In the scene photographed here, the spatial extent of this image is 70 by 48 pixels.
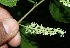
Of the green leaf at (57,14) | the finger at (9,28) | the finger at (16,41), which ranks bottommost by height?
the finger at (16,41)

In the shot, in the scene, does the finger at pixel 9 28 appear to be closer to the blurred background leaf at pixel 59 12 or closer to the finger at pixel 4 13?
the finger at pixel 4 13

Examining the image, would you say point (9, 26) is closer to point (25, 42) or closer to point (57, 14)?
point (25, 42)

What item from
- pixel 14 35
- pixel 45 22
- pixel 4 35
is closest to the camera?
pixel 4 35

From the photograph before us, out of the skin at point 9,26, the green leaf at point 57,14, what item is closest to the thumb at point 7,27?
the skin at point 9,26

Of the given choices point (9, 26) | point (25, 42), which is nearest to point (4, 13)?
point (9, 26)

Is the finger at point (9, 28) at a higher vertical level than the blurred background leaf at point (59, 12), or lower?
lower

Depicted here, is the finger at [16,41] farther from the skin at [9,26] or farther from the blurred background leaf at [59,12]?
the blurred background leaf at [59,12]

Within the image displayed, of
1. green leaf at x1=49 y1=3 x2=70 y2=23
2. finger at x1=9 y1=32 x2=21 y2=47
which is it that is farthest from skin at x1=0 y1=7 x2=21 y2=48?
green leaf at x1=49 y1=3 x2=70 y2=23

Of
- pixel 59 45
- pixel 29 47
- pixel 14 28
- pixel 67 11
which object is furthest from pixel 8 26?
pixel 59 45

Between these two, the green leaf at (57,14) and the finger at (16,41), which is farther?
the finger at (16,41)

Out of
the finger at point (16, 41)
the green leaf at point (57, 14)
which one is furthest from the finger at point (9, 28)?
the green leaf at point (57, 14)

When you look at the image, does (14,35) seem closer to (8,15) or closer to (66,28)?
(8,15)
